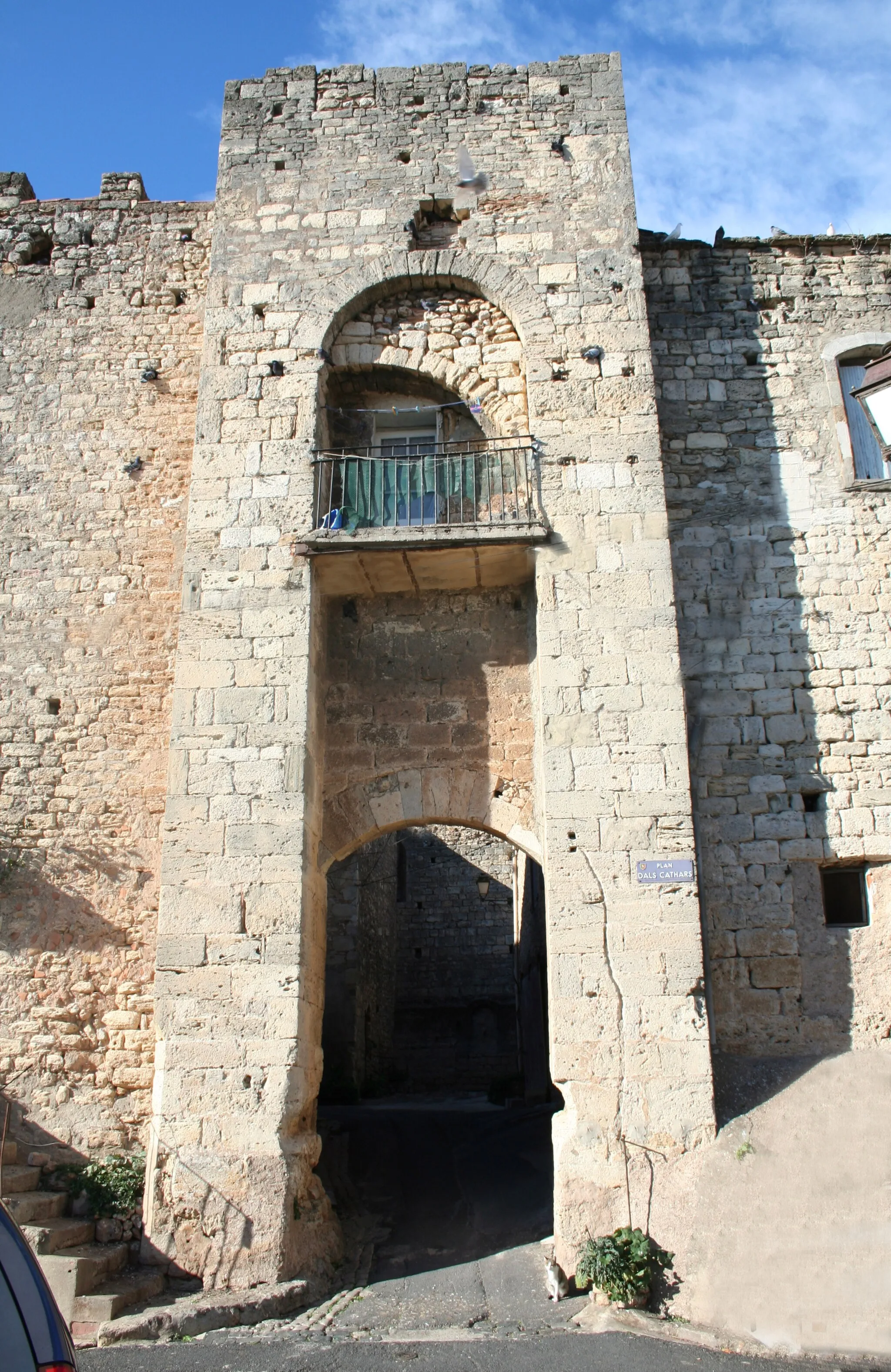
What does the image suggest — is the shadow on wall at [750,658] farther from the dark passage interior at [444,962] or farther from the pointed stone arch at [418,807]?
the dark passage interior at [444,962]

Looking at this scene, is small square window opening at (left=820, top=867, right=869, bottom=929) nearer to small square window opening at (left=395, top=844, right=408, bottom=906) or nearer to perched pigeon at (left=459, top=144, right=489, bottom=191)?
perched pigeon at (left=459, top=144, right=489, bottom=191)

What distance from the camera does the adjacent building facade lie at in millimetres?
6301

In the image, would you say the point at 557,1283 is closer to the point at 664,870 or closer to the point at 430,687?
the point at 664,870

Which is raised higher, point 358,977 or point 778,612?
point 778,612

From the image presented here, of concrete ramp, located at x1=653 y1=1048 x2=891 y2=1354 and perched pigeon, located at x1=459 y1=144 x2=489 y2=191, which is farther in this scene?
perched pigeon, located at x1=459 y1=144 x2=489 y2=191

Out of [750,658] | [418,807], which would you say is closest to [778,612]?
[750,658]

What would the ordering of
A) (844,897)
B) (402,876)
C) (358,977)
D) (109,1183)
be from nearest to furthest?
1. (109,1183)
2. (844,897)
3. (358,977)
4. (402,876)

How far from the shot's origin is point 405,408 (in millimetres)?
8562

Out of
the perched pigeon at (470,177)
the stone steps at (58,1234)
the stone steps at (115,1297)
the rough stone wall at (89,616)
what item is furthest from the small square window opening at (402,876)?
the stone steps at (115,1297)

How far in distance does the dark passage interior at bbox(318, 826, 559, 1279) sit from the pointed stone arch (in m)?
2.98

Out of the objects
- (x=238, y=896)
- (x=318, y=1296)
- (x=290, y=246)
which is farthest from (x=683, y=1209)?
(x=290, y=246)

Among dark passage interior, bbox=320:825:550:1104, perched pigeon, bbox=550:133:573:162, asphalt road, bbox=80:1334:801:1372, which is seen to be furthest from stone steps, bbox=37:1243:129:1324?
perched pigeon, bbox=550:133:573:162

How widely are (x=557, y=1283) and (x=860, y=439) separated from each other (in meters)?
7.05

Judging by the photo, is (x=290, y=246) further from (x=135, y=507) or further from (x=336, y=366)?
(x=135, y=507)
